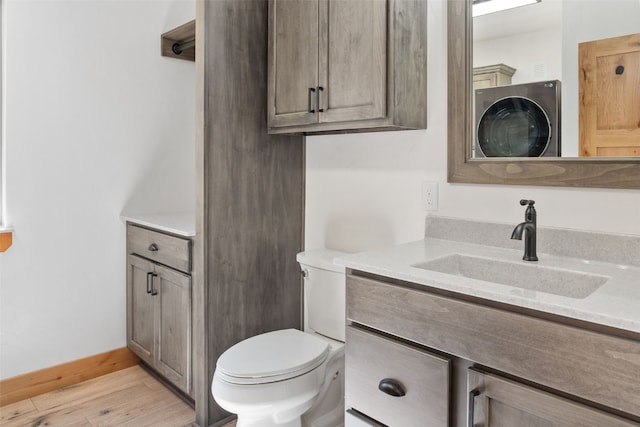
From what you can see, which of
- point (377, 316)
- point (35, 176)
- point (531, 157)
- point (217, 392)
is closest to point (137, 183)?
point (35, 176)

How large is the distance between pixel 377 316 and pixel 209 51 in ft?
4.28

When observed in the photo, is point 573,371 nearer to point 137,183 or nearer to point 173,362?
point 173,362

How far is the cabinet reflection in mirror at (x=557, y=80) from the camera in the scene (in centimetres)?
131

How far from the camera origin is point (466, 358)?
3.46 feet

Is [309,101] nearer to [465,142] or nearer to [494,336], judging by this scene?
[465,142]

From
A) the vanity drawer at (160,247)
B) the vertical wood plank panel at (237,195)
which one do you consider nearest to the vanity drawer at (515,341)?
the vertical wood plank panel at (237,195)

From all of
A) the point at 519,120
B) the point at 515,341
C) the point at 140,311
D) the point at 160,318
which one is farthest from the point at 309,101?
the point at 140,311

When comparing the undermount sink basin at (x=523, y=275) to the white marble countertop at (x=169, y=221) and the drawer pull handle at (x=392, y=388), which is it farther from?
the white marble countertop at (x=169, y=221)

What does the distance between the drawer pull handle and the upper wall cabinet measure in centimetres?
85

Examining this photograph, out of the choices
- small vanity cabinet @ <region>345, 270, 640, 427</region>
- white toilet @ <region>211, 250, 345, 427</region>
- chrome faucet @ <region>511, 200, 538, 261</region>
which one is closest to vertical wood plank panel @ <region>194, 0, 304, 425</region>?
white toilet @ <region>211, 250, 345, 427</region>

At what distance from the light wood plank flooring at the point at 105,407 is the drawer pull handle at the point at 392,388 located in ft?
3.95

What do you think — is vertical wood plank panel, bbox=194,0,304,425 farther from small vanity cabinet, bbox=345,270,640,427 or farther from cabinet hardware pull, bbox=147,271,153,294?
small vanity cabinet, bbox=345,270,640,427

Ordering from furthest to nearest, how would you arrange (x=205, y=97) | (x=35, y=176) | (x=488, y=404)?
(x=35, y=176) → (x=205, y=97) → (x=488, y=404)

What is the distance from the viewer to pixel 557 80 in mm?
1423
